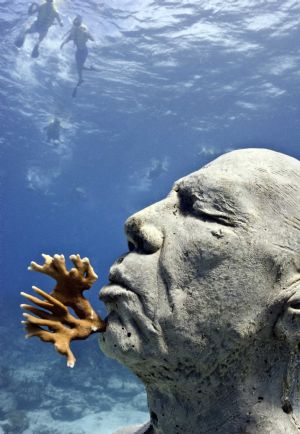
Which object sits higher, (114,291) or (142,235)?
(142,235)

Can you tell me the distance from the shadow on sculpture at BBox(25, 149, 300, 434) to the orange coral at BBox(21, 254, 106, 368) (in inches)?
1.0

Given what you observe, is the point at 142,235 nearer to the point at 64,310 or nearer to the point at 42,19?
the point at 64,310

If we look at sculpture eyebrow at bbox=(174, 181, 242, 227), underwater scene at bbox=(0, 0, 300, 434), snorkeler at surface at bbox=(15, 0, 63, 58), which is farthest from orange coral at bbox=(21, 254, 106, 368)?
snorkeler at surface at bbox=(15, 0, 63, 58)

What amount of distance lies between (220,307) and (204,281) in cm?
12

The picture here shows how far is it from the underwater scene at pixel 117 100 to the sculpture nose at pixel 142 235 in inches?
451

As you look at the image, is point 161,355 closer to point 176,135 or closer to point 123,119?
point 123,119

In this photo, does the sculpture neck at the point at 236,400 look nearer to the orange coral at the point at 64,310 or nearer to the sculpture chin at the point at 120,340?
the sculpture chin at the point at 120,340

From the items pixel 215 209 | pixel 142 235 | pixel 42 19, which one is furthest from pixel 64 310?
pixel 42 19

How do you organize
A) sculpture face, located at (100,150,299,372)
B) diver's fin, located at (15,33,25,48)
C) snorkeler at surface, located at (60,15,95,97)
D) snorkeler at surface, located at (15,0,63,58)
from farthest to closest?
snorkeler at surface, located at (60,15,95,97)
diver's fin, located at (15,33,25,48)
snorkeler at surface, located at (15,0,63,58)
sculpture face, located at (100,150,299,372)

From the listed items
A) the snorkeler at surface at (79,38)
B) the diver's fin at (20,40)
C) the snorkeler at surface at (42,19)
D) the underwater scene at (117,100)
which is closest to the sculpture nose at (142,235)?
the underwater scene at (117,100)

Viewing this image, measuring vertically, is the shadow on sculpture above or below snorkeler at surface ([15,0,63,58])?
below

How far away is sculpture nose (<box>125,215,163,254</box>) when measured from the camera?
5.73ft

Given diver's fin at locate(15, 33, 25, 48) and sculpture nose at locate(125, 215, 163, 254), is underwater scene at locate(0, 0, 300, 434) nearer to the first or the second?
diver's fin at locate(15, 33, 25, 48)

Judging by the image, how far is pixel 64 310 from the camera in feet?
5.83
